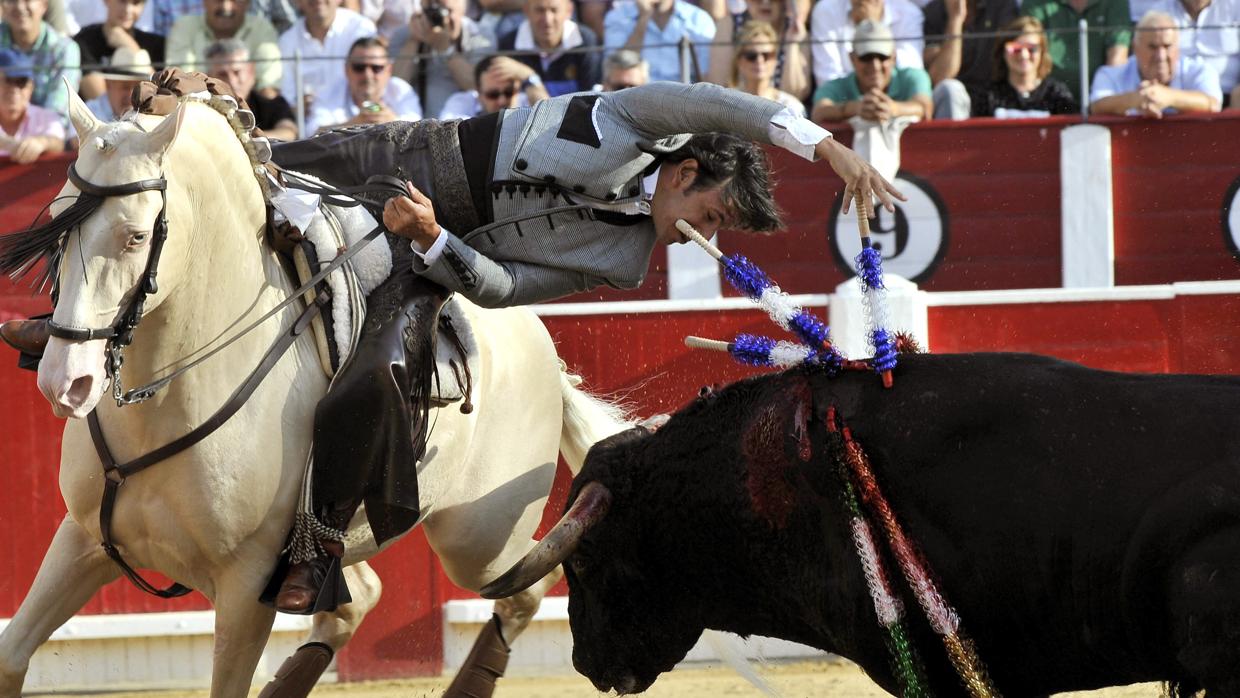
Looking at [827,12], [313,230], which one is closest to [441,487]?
[313,230]

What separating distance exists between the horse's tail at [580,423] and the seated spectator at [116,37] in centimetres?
389

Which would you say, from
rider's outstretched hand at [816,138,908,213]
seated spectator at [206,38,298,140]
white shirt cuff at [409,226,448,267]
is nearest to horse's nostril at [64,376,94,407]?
white shirt cuff at [409,226,448,267]

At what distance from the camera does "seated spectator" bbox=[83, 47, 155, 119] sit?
24.1 ft

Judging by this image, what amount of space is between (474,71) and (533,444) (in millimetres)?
3554

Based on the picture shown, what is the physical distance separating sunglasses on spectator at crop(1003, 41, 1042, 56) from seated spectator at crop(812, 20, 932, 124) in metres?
0.38

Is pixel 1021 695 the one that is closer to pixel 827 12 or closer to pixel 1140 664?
pixel 1140 664

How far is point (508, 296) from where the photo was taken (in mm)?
3848

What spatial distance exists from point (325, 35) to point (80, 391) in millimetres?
5095

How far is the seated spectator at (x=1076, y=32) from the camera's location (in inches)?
300

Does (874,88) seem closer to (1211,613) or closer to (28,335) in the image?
(28,335)

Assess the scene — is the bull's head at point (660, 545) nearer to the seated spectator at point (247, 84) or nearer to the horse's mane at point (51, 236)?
the horse's mane at point (51, 236)

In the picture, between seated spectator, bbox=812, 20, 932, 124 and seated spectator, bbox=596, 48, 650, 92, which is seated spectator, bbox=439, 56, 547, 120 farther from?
seated spectator, bbox=812, 20, 932, 124

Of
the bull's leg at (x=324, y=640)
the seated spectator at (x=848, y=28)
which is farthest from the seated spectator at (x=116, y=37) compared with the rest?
the bull's leg at (x=324, y=640)

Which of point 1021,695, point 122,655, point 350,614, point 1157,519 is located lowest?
point 122,655
